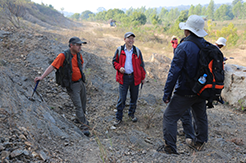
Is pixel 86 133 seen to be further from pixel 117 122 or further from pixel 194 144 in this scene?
pixel 194 144

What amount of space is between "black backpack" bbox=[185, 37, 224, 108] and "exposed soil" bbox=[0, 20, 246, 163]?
3.22 ft

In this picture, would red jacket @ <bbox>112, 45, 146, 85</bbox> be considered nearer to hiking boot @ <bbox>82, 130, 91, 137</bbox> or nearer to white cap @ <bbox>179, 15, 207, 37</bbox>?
hiking boot @ <bbox>82, 130, 91, 137</bbox>

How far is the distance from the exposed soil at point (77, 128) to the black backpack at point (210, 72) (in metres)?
0.98

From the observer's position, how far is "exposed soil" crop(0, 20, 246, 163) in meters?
2.00

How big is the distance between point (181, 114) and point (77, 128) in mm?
1941

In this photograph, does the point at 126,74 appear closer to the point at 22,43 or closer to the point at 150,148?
the point at 150,148

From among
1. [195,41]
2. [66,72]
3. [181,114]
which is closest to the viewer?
[195,41]

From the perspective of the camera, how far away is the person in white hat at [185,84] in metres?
2.12

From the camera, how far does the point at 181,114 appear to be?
2398 millimetres

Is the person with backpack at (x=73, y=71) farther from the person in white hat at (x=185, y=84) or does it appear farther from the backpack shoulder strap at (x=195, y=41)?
the backpack shoulder strap at (x=195, y=41)

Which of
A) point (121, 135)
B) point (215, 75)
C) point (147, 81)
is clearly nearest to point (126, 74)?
point (121, 135)

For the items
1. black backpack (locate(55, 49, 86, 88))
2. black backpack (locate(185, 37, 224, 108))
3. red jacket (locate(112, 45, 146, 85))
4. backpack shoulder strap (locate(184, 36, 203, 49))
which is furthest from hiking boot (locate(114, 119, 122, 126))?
backpack shoulder strap (locate(184, 36, 203, 49))

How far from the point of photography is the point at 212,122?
3969mm

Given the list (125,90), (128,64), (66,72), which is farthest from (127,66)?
(66,72)
